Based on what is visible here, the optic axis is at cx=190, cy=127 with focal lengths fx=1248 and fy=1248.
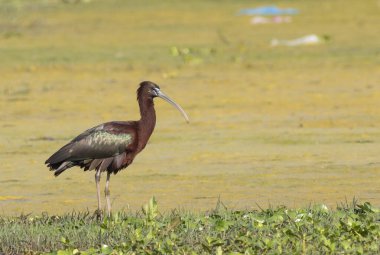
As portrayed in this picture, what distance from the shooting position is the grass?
7.74 metres

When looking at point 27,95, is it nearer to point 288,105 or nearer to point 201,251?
point 288,105

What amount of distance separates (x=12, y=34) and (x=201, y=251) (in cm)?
2106

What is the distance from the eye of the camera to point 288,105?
16969 mm

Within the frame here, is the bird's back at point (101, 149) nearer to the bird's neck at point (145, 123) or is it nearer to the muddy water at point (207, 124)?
the bird's neck at point (145, 123)

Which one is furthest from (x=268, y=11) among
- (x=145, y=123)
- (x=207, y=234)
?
(x=207, y=234)

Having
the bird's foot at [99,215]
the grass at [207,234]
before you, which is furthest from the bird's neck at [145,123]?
the grass at [207,234]

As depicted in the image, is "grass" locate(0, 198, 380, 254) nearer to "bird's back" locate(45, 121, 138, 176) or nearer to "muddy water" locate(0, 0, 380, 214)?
"bird's back" locate(45, 121, 138, 176)

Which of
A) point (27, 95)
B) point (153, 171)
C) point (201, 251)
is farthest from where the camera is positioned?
point (27, 95)

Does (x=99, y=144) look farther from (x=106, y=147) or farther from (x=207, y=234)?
(x=207, y=234)

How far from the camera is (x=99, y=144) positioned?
9.72 meters

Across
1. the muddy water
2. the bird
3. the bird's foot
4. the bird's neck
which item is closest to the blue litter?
the muddy water

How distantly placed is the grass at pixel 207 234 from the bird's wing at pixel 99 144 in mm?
924

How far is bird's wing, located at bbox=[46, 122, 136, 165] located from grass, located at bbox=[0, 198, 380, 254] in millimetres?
924

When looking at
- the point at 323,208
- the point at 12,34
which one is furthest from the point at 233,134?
the point at 12,34
